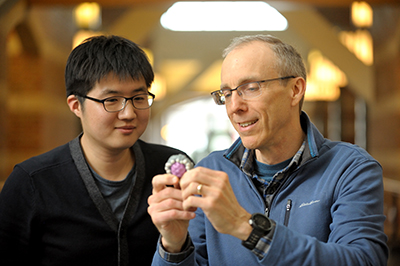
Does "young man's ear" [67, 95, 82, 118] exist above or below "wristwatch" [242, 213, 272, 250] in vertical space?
above

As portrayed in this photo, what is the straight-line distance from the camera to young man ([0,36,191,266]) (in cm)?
192

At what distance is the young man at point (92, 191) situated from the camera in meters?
1.92

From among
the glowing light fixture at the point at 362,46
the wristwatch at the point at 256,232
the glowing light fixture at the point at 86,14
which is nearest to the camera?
the wristwatch at the point at 256,232

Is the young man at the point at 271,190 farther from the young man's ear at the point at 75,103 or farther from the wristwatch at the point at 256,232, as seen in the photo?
the young man's ear at the point at 75,103

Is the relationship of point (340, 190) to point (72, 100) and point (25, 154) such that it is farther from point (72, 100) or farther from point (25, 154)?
point (25, 154)

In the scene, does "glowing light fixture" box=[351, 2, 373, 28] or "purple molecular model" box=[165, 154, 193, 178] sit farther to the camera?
"glowing light fixture" box=[351, 2, 373, 28]

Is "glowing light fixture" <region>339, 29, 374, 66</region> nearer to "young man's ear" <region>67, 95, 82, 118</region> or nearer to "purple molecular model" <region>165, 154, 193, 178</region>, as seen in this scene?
"young man's ear" <region>67, 95, 82, 118</region>

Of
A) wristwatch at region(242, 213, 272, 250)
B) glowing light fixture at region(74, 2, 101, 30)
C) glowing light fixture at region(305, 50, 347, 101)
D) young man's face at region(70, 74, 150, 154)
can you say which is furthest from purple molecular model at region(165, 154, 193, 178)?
glowing light fixture at region(305, 50, 347, 101)

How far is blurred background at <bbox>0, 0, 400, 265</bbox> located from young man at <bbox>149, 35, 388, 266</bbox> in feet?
8.65

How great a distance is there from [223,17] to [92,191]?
944 cm

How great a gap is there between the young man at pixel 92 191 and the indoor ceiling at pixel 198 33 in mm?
2056

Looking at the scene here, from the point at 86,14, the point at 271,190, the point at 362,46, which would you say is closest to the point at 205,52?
the point at 362,46

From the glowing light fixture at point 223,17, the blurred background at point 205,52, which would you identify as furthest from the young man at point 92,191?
the glowing light fixture at point 223,17

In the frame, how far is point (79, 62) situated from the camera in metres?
2.03
